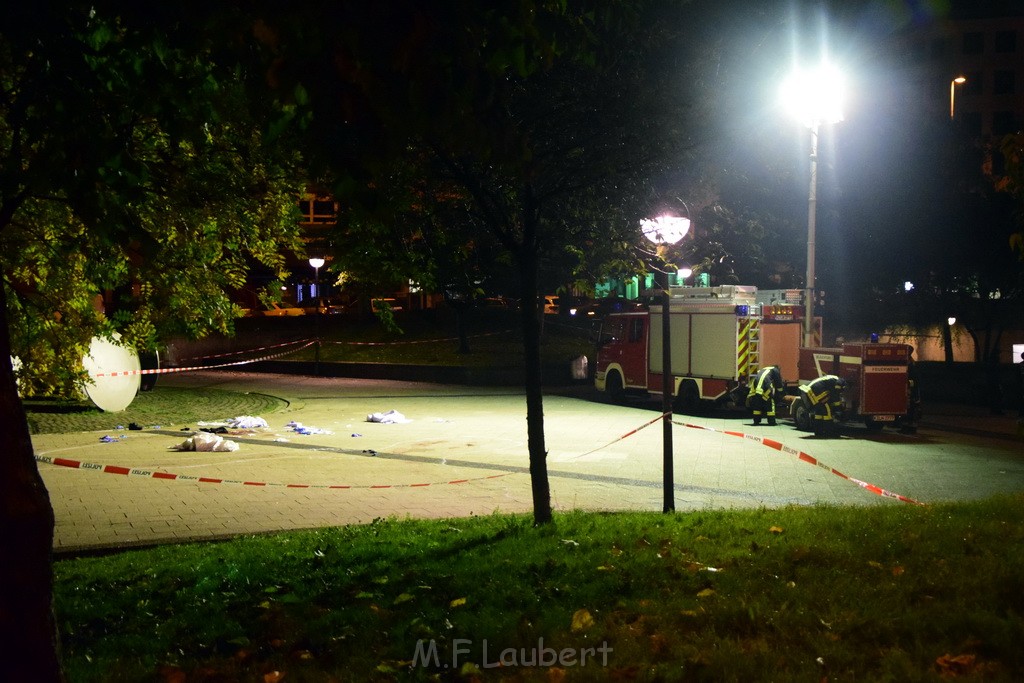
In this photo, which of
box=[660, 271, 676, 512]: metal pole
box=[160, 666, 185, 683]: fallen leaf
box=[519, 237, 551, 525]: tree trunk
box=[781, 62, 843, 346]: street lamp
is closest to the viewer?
box=[160, 666, 185, 683]: fallen leaf

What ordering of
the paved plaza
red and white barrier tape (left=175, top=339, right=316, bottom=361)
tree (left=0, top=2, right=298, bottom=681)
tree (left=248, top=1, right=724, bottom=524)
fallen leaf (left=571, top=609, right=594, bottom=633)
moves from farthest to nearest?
1. red and white barrier tape (left=175, top=339, right=316, bottom=361)
2. the paved plaza
3. fallen leaf (left=571, top=609, right=594, bottom=633)
4. tree (left=248, top=1, right=724, bottom=524)
5. tree (left=0, top=2, right=298, bottom=681)

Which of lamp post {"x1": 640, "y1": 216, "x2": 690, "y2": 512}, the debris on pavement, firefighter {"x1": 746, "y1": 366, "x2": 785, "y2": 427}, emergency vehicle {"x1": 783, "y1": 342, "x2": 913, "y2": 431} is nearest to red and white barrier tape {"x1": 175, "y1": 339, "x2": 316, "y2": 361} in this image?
the debris on pavement

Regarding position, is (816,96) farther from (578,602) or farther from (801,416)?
(578,602)

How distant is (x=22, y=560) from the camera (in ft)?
13.3

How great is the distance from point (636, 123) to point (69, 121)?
4254 millimetres

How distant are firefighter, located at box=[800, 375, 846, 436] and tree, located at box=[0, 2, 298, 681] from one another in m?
9.80

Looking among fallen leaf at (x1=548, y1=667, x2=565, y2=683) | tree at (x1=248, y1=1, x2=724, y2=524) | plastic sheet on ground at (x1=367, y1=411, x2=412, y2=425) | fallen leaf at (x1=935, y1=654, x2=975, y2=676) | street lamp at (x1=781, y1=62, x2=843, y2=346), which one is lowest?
plastic sheet on ground at (x1=367, y1=411, x2=412, y2=425)

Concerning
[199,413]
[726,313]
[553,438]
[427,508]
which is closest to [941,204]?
[726,313]

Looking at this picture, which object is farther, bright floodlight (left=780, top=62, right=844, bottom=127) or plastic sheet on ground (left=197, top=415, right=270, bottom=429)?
bright floodlight (left=780, top=62, right=844, bottom=127)

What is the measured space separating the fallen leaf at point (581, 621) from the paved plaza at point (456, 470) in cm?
438

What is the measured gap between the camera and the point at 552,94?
7996 mm

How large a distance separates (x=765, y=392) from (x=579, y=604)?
1382 centimetres

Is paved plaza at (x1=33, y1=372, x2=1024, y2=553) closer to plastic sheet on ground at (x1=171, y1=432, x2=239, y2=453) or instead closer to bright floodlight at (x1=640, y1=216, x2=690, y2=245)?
plastic sheet on ground at (x1=171, y1=432, x2=239, y2=453)

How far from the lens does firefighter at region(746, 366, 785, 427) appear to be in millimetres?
18578
